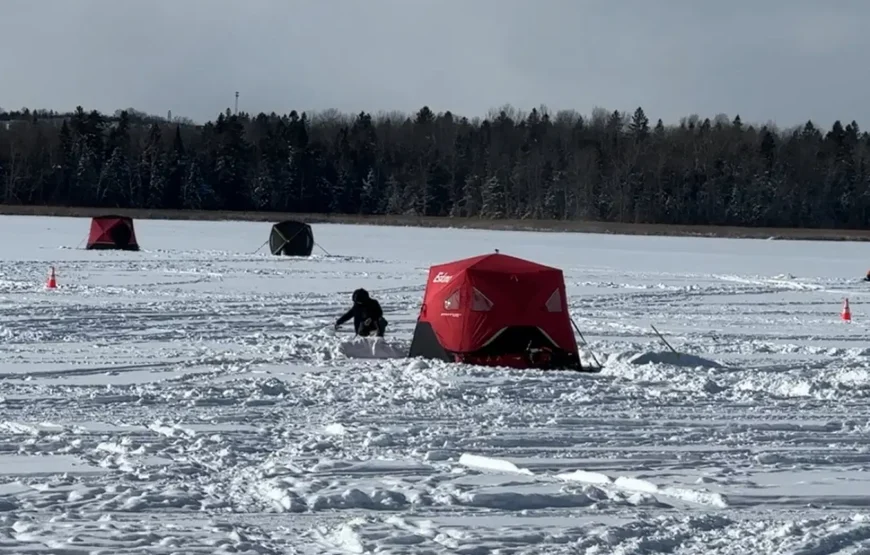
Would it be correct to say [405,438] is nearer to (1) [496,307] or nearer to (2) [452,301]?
(1) [496,307]

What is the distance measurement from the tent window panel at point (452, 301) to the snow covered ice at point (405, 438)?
2.93ft

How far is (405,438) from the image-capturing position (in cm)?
962

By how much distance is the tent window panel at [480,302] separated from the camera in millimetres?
14414

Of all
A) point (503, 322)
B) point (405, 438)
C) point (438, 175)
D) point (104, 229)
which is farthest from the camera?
point (438, 175)

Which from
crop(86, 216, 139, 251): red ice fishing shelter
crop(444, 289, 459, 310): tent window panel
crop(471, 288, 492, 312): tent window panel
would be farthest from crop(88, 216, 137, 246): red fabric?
crop(471, 288, 492, 312): tent window panel

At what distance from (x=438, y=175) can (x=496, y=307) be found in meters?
98.2

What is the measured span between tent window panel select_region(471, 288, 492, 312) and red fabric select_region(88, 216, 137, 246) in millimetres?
27384

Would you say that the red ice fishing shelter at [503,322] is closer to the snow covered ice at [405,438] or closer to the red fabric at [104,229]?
the snow covered ice at [405,438]

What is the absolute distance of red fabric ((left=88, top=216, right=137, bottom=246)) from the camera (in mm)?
39812

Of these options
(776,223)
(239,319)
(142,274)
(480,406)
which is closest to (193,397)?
(480,406)

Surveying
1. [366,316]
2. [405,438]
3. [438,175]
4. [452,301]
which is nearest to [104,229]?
[366,316]

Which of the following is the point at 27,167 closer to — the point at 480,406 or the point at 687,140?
the point at 687,140

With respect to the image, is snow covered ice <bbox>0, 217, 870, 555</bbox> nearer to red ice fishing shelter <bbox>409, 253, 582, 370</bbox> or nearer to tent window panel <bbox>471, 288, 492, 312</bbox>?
red ice fishing shelter <bbox>409, 253, 582, 370</bbox>

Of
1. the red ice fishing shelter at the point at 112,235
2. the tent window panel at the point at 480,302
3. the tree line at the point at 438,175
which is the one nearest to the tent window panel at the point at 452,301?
the tent window panel at the point at 480,302
